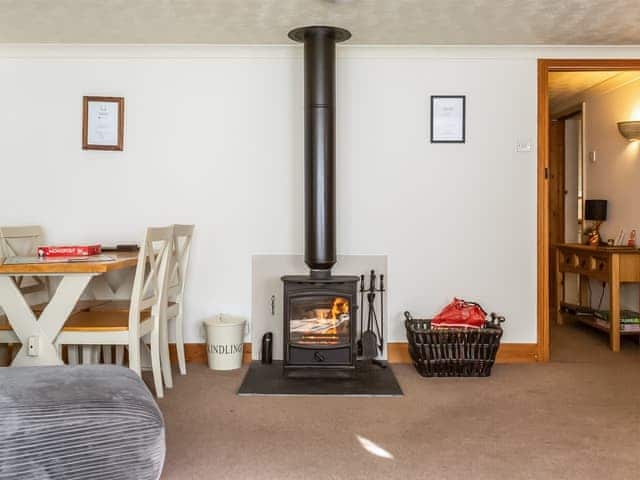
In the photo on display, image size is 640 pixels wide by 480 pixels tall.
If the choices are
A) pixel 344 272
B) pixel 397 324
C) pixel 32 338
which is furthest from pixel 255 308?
pixel 32 338

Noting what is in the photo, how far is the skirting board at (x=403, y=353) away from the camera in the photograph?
399cm

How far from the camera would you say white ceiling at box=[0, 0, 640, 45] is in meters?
3.20

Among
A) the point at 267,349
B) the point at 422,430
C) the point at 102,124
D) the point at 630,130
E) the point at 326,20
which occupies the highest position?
the point at 326,20

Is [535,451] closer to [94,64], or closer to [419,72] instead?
[419,72]

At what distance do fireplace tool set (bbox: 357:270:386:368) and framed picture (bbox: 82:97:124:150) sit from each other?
188cm

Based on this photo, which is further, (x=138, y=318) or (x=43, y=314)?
(x=138, y=318)

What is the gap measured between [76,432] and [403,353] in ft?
8.53

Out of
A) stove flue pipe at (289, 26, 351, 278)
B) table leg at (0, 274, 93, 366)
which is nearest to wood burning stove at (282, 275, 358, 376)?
stove flue pipe at (289, 26, 351, 278)

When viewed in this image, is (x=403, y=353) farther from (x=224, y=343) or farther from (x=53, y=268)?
(x=53, y=268)

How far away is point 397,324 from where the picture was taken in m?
4.00

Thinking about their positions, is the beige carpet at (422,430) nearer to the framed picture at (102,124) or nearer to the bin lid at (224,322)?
the bin lid at (224,322)

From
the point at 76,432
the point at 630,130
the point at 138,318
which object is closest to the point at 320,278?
the point at 138,318

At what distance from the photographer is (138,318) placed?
2893 mm

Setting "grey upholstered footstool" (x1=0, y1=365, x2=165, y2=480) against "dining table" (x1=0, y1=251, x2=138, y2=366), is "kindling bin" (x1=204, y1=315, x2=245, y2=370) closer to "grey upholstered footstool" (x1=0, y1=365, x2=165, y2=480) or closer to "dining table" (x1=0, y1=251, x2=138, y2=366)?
"dining table" (x1=0, y1=251, x2=138, y2=366)
